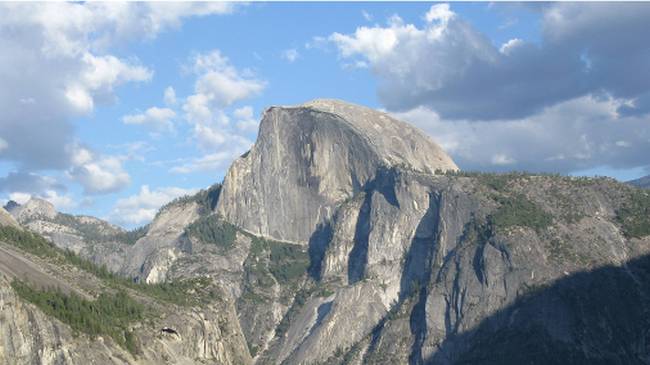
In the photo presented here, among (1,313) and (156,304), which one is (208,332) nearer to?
(156,304)

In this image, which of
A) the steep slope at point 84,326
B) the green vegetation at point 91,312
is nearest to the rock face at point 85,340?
the steep slope at point 84,326

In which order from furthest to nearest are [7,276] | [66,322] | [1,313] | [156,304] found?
[156,304], [7,276], [66,322], [1,313]

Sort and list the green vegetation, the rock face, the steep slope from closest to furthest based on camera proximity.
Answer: the rock face, the steep slope, the green vegetation

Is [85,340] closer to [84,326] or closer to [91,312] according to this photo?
[84,326]

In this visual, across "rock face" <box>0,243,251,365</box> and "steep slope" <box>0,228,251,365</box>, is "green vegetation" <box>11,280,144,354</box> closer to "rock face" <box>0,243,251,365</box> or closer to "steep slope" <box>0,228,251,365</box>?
"steep slope" <box>0,228,251,365</box>

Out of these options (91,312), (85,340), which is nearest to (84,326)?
(85,340)

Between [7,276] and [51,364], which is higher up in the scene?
[7,276]

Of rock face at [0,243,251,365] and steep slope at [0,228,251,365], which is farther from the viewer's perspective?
steep slope at [0,228,251,365]

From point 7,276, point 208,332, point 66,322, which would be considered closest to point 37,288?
point 7,276

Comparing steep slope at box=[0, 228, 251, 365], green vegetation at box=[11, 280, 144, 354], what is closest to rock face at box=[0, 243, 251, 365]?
steep slope at box=[0, 228, 251, 365]

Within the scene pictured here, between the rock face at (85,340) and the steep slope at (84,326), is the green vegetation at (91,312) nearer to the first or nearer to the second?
the steep slope at (84,326)
